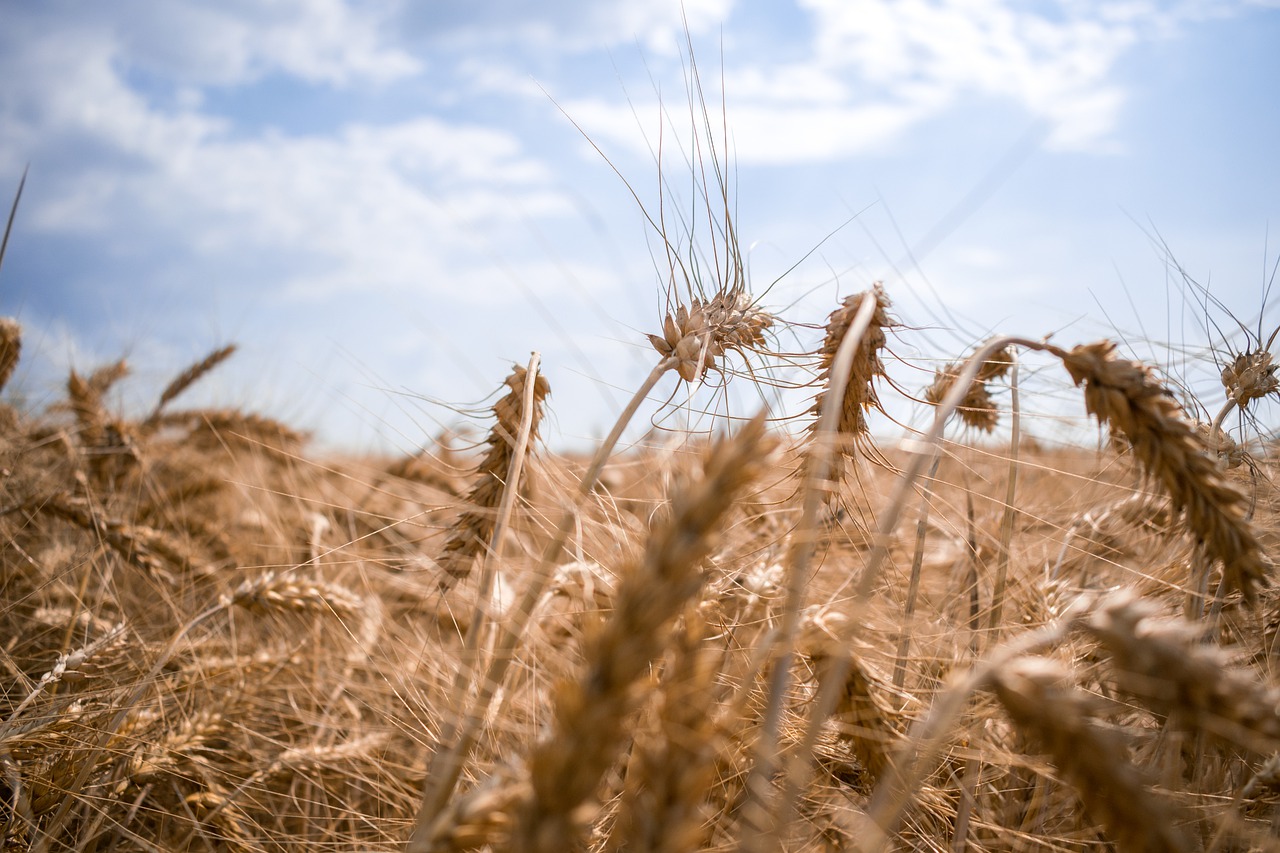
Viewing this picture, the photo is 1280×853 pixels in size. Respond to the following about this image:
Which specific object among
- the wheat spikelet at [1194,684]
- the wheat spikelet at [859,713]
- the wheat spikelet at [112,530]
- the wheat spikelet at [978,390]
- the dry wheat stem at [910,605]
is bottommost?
the wheat spikelet at [112,530]

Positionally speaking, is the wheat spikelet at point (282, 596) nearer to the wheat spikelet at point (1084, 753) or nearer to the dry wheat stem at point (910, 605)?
the dry wheat stem at point (910, 605)

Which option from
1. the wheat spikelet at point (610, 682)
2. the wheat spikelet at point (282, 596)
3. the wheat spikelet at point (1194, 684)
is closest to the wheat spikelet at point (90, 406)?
the wheat spikelet at point (282, 596)

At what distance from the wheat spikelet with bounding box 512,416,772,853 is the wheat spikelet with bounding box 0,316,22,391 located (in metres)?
2.75

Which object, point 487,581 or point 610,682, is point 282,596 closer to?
point 487,581

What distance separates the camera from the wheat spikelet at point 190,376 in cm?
336

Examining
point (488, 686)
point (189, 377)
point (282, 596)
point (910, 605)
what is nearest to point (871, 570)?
point (488, 686)

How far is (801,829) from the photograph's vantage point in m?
1.21

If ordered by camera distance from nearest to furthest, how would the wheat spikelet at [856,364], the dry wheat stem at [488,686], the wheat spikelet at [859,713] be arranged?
1. the dry wheat stem at [488,686]
2. the wheat spikelet at [859,713]
3. the wheat spikelet at [856,364]

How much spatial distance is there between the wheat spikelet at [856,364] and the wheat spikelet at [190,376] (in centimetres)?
334

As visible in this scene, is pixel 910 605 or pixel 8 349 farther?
pixel 8 349

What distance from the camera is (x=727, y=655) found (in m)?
1.24

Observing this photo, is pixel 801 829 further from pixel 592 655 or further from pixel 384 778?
pixel 384 778

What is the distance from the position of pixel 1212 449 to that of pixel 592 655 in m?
1.50

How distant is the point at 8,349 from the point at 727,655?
2687 millimetres
